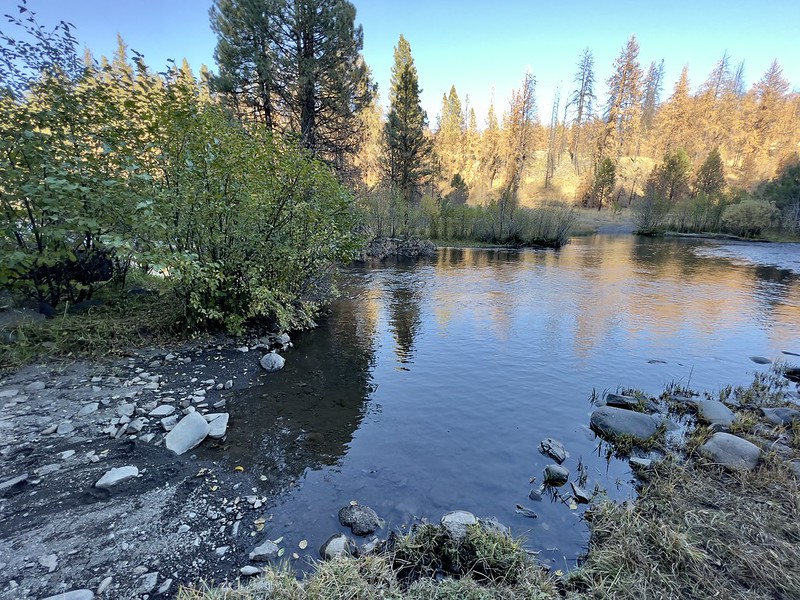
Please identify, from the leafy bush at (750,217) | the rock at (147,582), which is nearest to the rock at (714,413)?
the rock at (147,582)

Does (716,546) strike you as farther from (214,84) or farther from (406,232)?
(406,232)

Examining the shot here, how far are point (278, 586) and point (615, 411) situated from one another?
16.8 ft

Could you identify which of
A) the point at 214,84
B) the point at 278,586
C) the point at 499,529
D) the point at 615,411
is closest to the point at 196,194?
the point at 278,586

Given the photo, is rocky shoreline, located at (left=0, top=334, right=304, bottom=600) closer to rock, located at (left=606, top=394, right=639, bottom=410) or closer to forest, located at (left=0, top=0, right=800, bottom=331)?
forest, located at (left=0, top=0, right=800, bottom=331)

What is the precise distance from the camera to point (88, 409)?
4820 millimetres

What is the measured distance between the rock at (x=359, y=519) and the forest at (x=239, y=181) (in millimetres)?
4446

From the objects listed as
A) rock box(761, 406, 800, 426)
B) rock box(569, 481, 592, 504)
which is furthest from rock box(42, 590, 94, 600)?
rock box(761, 406, 800, 426)

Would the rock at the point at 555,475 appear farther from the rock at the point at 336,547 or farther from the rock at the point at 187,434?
the rock at the point at 187,434

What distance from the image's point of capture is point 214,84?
1842cm

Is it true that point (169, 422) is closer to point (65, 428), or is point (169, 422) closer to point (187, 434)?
point (187, 434)

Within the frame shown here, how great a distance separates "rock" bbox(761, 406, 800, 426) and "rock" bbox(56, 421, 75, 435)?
30.9ft

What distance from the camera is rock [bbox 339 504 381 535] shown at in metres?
3.50

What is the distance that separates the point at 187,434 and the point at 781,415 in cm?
841

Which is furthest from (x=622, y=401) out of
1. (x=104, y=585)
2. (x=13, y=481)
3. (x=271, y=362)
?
(x=13, y=481)
